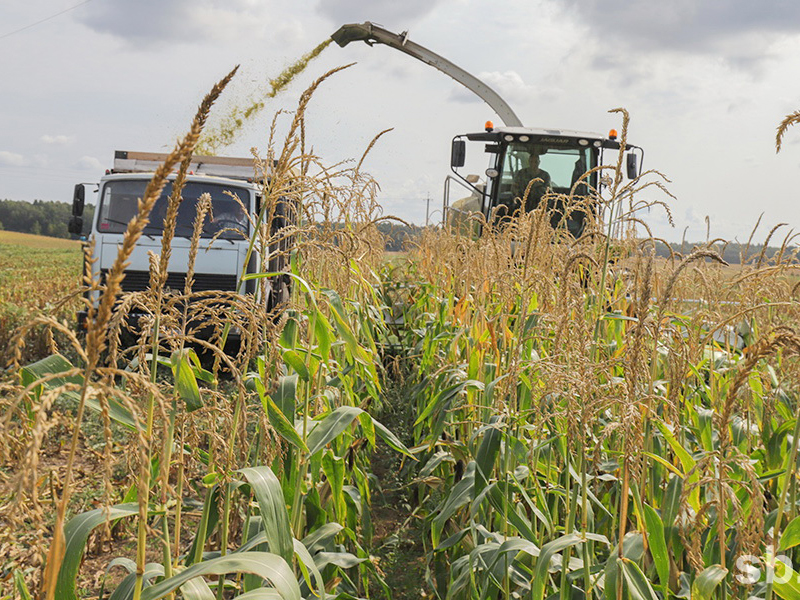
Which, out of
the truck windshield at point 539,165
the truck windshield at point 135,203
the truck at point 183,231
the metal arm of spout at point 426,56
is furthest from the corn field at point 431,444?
the metal arm of spout at point 426,56

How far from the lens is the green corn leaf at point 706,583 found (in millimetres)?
1576

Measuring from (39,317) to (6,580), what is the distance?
7.84 feet

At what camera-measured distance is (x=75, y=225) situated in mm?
8430

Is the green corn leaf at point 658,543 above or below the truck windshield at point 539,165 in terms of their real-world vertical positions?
below

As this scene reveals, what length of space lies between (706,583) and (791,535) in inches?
10.4

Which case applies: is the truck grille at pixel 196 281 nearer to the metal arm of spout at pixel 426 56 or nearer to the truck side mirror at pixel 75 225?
the truck side mirror at pixel 75 225

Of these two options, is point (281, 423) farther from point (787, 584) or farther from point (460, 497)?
point (787, 584)

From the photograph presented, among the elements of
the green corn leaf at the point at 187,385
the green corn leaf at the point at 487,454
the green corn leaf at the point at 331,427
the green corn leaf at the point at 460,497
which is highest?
the green corn leaf at the point at 187,385

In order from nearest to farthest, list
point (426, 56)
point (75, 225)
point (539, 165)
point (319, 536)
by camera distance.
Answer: point (319, 536) → point (75, 225) → point (539, 165) → point (426, 56)

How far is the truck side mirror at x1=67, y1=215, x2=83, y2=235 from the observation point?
8.31 metres

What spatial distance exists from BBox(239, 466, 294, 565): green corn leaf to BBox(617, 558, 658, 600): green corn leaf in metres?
0.79

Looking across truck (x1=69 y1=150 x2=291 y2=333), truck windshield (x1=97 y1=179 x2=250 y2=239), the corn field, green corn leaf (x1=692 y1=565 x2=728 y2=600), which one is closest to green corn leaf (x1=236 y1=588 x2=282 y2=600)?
the corn field

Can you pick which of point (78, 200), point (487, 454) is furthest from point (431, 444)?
point (78, 200)

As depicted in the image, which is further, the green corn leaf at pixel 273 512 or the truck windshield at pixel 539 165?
the truck windshield at pixel 539 165
